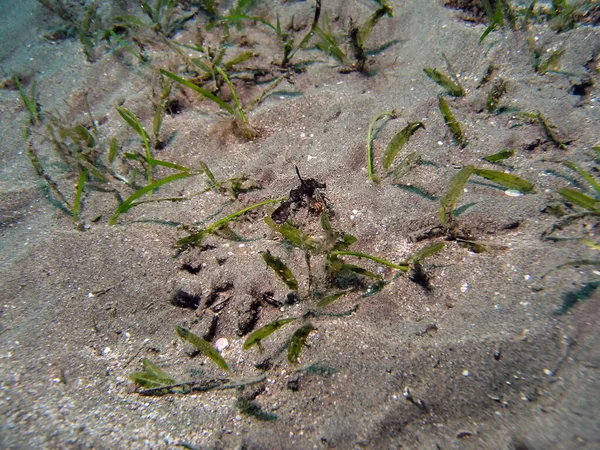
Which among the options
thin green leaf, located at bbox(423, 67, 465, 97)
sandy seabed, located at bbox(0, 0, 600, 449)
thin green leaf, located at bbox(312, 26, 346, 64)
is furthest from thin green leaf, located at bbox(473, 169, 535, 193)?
thin green leaf, located at bbox(312, 26, 346, 64)

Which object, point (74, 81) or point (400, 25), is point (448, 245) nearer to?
point (400, 25)

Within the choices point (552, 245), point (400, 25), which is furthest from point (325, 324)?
point (400, 25)

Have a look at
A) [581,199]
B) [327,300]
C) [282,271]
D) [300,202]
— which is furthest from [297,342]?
[581,199]

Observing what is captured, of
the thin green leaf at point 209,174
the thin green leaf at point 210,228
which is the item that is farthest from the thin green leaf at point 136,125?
the thin green leaf at point 210,228

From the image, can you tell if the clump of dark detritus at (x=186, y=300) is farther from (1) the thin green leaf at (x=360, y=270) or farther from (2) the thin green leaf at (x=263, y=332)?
(1) the thin green leaf at (x=360, y=270)

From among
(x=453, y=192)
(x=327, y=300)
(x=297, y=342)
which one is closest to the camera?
(x=297, y=342)

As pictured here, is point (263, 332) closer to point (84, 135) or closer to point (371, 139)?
point (371, 139)
